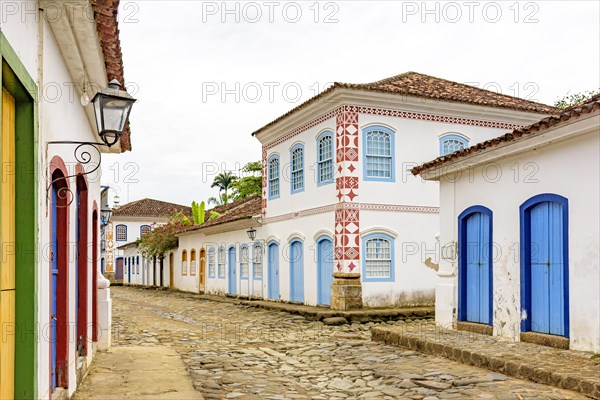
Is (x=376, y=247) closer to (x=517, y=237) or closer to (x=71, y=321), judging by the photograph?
(x=517, y=237)

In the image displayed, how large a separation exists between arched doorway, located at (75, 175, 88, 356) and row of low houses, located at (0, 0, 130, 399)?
23 centimetres

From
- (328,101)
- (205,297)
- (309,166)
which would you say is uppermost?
(328,101)

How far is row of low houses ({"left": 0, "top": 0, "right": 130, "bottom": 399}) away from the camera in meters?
3.88

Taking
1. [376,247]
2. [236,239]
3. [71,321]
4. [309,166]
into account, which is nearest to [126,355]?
[71,321]

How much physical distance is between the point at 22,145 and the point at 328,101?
12.9 m

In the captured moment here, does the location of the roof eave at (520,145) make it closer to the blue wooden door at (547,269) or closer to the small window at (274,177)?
the blue wooden door at (547,269)

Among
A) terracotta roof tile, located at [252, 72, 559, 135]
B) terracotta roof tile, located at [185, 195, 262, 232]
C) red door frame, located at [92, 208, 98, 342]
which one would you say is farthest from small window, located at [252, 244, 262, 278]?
red door frame, located at [92, 208, 98, 342]

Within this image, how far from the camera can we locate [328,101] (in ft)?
54.3

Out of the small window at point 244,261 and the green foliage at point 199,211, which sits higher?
the green foliage at point 199,211

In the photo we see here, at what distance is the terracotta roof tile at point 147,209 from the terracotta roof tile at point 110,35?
43841mm

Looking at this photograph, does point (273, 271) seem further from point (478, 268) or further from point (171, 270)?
point (171, 270)

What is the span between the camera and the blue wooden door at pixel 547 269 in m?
8.69

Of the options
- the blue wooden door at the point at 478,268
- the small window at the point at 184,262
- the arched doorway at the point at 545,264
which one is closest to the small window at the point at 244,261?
the small window at the point at 184,262

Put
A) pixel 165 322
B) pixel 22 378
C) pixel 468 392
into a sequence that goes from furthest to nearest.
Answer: pixel 165 322 < pixel 468 392 < pixel 22 378
